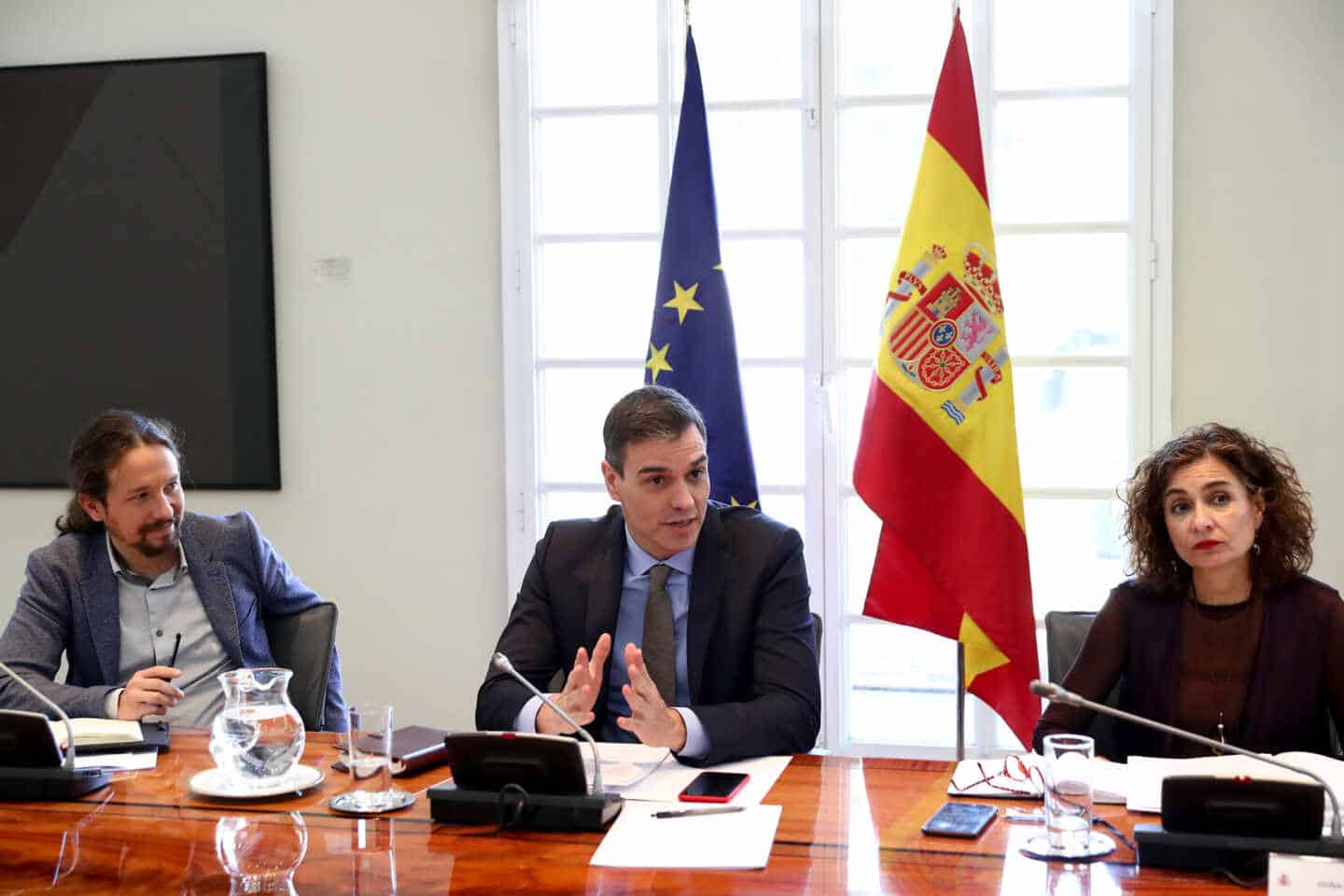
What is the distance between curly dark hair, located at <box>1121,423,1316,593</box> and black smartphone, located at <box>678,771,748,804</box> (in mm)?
976

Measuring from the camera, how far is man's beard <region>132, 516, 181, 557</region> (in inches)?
118

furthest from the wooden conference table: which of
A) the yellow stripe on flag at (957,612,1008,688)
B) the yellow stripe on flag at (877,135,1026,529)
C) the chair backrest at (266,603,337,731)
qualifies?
the yellow stripe on flag at (877,135,1026,529)

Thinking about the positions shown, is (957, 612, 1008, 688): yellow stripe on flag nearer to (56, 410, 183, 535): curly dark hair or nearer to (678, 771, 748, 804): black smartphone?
(678, 771, 748, 804): black smartphone

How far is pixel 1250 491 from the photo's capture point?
2.59m

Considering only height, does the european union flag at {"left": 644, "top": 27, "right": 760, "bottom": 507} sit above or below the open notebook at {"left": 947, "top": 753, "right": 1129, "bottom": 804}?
above

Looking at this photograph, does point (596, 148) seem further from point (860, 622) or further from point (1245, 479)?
point (1245, 479)

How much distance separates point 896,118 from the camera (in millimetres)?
3920

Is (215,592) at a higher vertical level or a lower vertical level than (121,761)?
higher

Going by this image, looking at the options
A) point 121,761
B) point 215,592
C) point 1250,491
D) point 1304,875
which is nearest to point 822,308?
point 1250,491

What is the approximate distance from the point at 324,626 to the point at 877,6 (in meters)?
2.30

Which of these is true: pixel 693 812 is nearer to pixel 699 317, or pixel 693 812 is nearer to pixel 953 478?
pixel 953 478

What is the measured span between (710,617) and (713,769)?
0.43 m

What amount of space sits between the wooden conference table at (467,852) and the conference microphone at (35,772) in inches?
1.0

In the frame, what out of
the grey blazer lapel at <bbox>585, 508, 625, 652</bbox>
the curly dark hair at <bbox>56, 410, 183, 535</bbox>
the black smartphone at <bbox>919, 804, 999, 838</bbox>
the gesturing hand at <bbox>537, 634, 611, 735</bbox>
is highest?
the curly dark hair at <bbox>56, 410, 183, 535</bbox>
